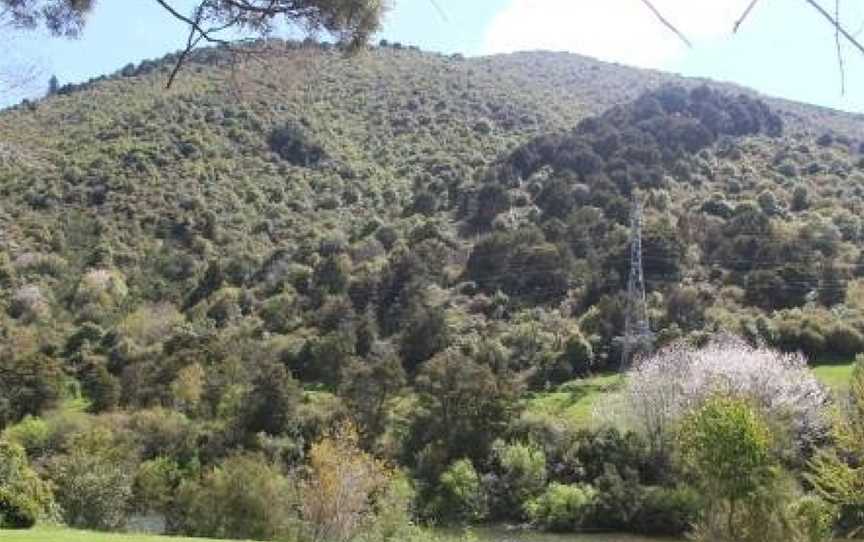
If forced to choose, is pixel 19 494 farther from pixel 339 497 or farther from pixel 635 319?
pixel 635 319

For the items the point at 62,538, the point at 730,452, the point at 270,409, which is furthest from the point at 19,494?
the point at 270,409

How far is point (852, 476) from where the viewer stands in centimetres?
2164

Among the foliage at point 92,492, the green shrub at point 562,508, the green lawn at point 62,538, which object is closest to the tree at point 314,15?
the green lawn at point 62,538

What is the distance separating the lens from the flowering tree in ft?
142

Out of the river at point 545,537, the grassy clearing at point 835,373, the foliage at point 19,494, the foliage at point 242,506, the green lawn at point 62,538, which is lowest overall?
the river at point 545,537

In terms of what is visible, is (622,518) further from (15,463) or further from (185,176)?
(185,176)

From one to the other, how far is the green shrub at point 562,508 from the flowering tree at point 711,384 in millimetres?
4463

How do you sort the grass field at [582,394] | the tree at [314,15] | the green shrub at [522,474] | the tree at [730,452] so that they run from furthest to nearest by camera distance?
the grass field at [582,394] → the green shrub at [522,474] → the tree at [730,452] → the tree at [314,15]

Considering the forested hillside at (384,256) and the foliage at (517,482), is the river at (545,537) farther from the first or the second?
the forested hillside at (384,256)

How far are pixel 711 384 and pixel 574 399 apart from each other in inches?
462

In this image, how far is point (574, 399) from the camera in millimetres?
53531

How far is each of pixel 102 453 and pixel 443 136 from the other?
62.7m

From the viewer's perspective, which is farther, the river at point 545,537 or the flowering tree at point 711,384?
the flowering tree at point 711,384

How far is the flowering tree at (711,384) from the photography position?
4325 cm
